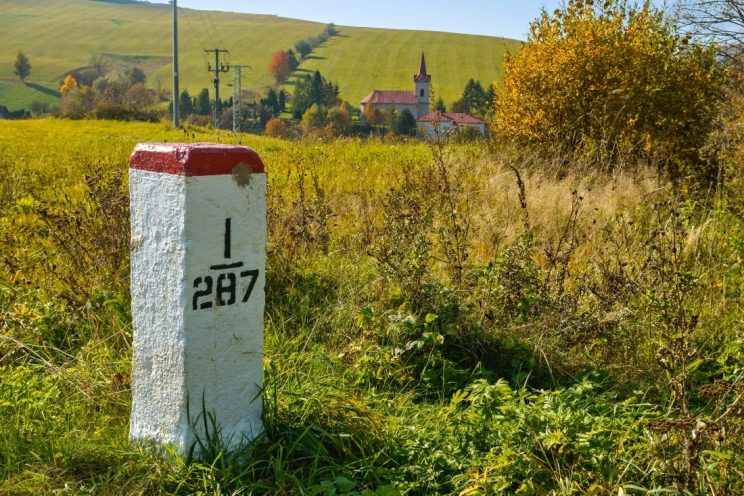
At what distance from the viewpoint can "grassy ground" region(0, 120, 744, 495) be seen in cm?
266

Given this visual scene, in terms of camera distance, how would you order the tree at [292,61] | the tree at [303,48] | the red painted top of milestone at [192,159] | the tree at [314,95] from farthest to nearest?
the tree at [303,48] → the tree at [292,61] → the tree at [314,95] → the red painted top of milestone at [192,159]

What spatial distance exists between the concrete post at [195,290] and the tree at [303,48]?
118104mm

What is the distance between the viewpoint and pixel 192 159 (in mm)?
2615

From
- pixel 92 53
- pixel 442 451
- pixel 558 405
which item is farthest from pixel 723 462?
pixel 92 53

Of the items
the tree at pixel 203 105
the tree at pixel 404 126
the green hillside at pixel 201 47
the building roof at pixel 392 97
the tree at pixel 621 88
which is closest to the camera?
the tree at pixel 621 88

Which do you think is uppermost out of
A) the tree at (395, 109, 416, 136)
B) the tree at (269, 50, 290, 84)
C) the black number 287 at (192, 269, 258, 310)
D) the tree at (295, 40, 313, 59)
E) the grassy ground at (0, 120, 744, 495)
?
the tree at (295, 40, 313, 59)

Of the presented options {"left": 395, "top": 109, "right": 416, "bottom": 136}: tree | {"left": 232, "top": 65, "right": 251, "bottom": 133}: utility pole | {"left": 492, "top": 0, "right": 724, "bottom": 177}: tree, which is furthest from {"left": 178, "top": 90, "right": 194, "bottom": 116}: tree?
{"left": 492, "top": 0, "right": 724, "bottom": 177}: tree

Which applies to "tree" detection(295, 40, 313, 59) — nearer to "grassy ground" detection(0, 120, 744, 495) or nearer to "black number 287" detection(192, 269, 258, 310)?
"grassy ground" detection(0, 120, 744, 495)

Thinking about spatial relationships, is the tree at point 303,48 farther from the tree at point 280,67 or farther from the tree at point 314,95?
the tree at point 314,95

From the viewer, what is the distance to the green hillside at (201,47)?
99.2m

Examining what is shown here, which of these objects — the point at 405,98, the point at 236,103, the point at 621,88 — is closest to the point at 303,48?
the point at 405,98

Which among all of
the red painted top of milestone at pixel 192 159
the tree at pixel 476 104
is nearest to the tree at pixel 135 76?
the tree at pixel 476 104

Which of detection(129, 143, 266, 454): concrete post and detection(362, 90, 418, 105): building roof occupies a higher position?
detection(362, 90, 418, 105): building roof

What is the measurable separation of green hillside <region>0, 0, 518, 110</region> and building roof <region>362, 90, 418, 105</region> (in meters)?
2.55
